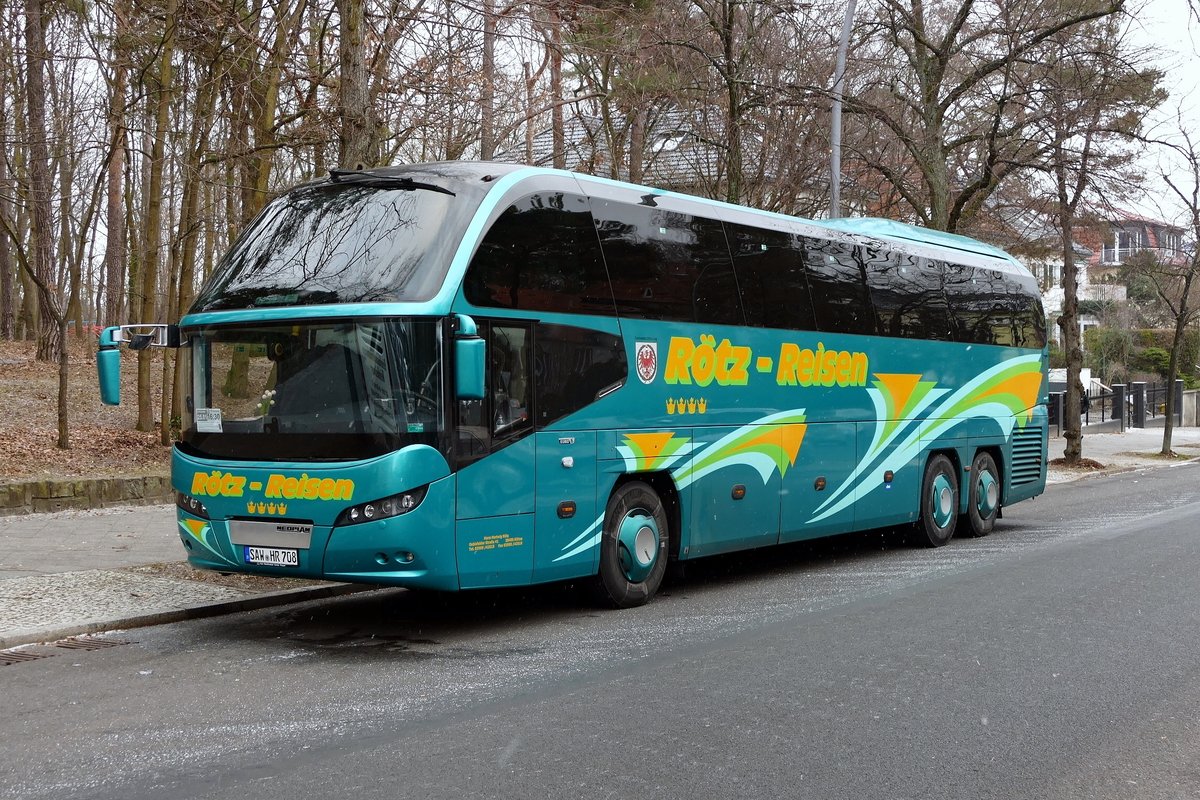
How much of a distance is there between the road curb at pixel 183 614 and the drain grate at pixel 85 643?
9cm

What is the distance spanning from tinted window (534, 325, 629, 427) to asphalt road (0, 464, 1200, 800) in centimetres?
166

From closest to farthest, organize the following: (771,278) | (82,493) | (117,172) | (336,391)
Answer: (336,391)
(771,278)
(82,493)
(117,172)

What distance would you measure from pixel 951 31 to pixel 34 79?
1505cm

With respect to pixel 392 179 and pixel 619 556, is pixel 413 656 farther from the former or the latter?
pixel 392 179

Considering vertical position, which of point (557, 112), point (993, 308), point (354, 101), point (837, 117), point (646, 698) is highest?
point (557, 112)

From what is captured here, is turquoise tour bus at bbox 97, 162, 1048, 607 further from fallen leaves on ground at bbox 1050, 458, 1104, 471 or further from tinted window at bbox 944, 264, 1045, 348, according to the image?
fallen leaves on ground at bbox 1050, 458, 1104, 471

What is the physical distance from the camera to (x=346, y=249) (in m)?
8.71

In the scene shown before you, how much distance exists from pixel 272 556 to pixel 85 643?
1.46m

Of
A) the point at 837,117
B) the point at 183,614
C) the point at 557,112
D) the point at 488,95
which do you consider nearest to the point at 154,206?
the point at 488,95

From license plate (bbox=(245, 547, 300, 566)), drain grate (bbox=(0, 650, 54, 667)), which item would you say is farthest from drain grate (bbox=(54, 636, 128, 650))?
license plate (bbox=(245, 547, 300, 566))

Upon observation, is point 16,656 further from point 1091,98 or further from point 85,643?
point 1091,98

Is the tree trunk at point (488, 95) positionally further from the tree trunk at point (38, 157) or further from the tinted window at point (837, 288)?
the tree trunk at point (38, 157)

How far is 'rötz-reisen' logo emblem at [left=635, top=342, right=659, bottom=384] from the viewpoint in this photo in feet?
32.8

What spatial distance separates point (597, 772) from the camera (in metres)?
Result: 5.45
